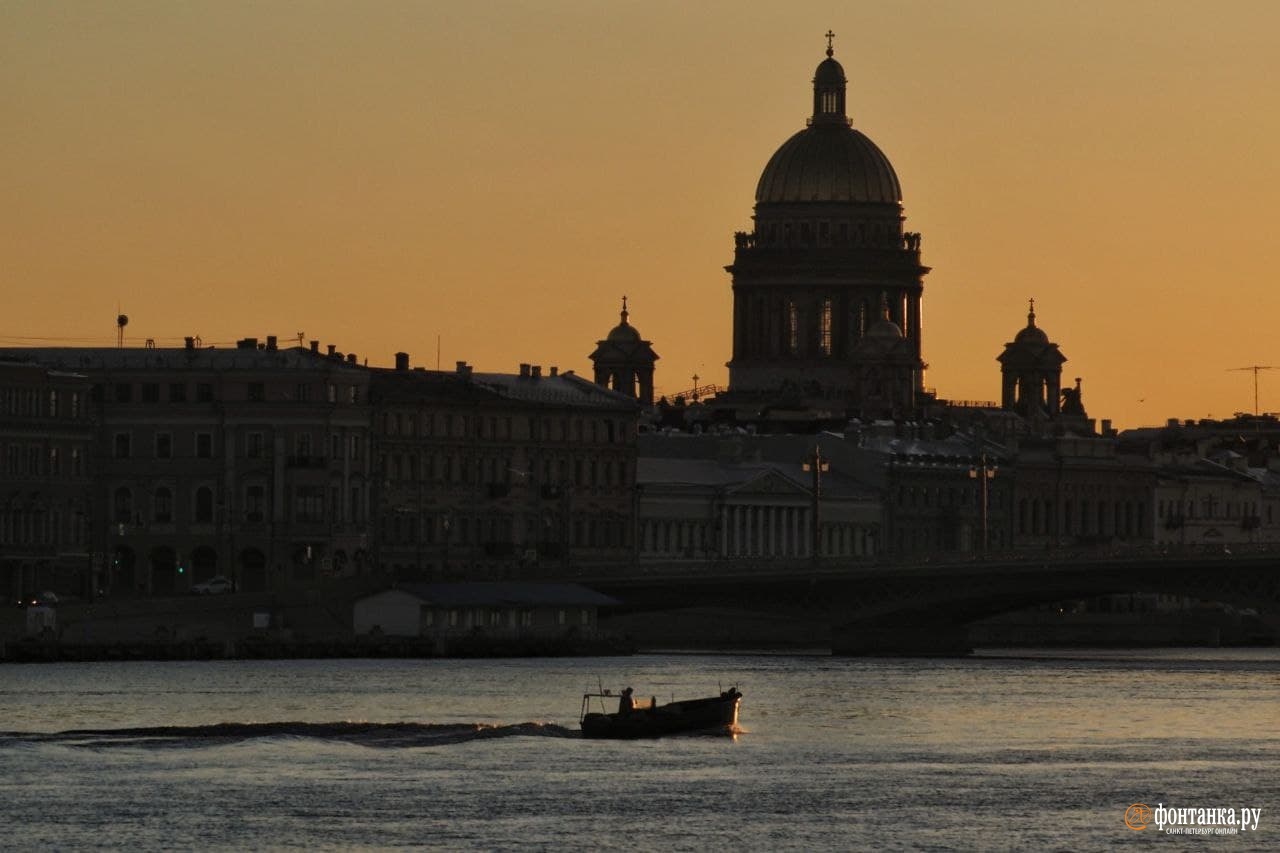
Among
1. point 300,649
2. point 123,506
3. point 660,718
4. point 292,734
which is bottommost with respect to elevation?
point 292,734

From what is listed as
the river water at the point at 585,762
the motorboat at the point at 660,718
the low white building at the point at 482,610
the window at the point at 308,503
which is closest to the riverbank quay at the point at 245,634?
the low white building at the point at 482,610

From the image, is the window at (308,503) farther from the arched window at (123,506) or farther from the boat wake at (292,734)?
the boat wake at (292,734)

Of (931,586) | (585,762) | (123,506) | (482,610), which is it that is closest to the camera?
(585,762)

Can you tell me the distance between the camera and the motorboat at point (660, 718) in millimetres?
118062

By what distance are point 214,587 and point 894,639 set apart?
797 inches

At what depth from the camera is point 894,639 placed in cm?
17250

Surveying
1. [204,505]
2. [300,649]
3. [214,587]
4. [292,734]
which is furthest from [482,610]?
[292,734]

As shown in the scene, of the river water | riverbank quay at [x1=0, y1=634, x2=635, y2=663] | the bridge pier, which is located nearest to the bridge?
the bridge pier

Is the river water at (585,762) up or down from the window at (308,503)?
down

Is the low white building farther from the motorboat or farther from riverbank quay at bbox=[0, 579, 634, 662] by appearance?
the motorboat

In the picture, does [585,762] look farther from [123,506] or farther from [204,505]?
[123,506]

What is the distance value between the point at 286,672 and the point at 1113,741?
31.2 metres

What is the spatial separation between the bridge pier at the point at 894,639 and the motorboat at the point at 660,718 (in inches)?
1987

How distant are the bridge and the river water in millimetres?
12958
